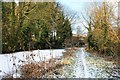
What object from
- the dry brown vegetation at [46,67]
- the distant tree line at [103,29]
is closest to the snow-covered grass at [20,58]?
the dry brown vegetation at [46,67]

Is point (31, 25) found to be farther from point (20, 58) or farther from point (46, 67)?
point (46, 67)

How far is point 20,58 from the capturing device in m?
2.96

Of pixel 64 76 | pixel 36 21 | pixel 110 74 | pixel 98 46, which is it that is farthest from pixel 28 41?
pixel 110 74

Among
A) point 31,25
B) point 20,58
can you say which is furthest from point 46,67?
point 31,25

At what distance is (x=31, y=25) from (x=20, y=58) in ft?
1.67

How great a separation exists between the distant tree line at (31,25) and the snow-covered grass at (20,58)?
8 cm

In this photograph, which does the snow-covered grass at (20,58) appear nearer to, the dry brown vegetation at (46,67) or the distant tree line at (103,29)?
the dry brown vegetation at (46,67)

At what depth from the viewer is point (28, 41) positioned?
2.91 metres

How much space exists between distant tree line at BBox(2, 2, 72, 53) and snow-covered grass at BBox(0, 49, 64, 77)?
75mm

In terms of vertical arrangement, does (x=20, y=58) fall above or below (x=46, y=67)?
above

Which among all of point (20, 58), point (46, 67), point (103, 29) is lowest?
point (46, 67)

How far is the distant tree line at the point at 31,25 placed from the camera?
2906 millimetres

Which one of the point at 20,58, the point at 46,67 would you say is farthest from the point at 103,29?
the point at 20,58

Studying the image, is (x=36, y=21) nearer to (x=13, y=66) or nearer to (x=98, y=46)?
(x=13, y=66)
